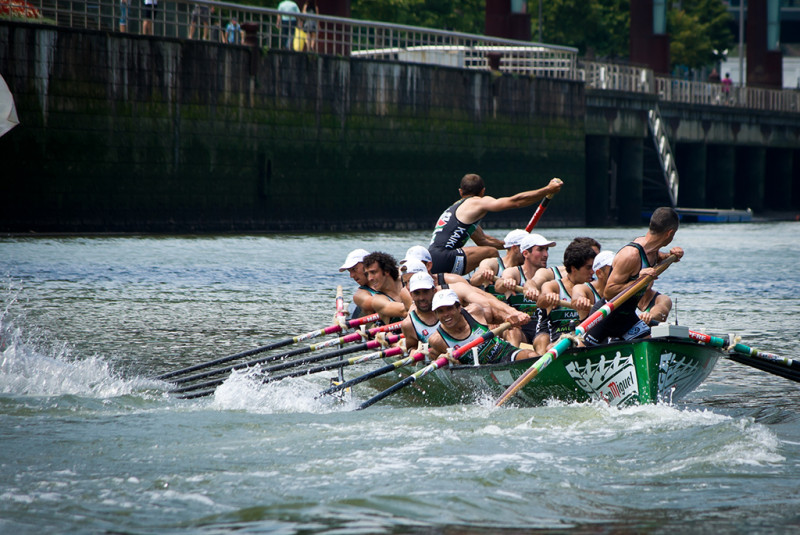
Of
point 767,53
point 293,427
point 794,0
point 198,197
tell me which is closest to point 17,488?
point 293,427

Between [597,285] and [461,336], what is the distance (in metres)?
1.57

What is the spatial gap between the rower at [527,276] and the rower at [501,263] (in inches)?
5.8

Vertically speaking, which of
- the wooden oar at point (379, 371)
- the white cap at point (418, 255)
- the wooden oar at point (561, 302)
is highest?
the white cap at point (418, 255)

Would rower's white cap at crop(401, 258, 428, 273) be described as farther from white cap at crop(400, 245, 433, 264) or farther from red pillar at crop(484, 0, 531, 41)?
red pillar at crop(484, 0, 531, 41)

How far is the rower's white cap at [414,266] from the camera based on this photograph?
38.5 feet

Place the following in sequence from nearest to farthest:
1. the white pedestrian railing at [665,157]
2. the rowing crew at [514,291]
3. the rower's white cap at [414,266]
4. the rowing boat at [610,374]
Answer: the rowing boat at [610,374], the rowing crew at [514,291], the rower's white cap at [414,266], the white pedestrian railing at [665,157]

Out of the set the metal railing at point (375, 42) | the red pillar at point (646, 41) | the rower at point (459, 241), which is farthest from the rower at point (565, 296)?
the red pillar at point (646, 41)

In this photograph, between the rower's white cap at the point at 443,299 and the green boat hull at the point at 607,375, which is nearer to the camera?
the green boat hull at the point at 607,375

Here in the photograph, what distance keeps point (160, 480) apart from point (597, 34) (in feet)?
177

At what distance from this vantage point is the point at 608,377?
9875mm

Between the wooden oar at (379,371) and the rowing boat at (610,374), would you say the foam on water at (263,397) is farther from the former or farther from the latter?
the rowing boat at (610,374)

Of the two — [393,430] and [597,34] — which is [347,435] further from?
[597,34]

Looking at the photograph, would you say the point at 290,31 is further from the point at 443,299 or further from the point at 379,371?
the point at 443,299

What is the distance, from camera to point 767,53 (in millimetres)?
61219
